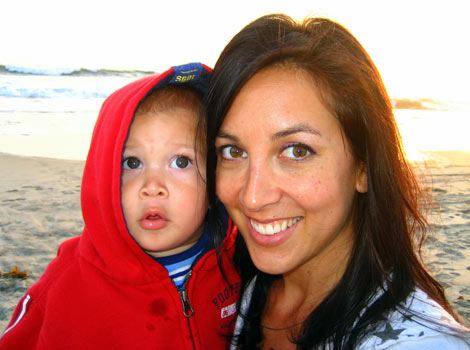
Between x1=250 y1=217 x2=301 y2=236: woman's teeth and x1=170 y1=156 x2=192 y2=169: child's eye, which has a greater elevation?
x1=170 y1=156 x2=192 y2=169: child's eye

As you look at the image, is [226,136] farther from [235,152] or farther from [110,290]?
[110,290]

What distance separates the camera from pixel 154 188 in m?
2.17

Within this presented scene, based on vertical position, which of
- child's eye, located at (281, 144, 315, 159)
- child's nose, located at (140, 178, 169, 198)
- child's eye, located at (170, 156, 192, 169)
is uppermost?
child's eye, located at (281, 144, 315, 159)

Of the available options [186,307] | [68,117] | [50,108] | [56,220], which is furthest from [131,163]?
[50,108]

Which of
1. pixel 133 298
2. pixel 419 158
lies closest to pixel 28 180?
pixel 133 298

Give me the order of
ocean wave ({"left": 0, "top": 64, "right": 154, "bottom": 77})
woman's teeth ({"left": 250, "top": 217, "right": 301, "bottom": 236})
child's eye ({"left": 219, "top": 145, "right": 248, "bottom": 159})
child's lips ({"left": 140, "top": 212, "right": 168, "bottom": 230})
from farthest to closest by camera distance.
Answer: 1. ocean wave ({"left": 0, "top": 64, "right": 154, "bottom": 77})
2. child's lips ({"left": 140, "top": 212, "right": 168, "bottom": 230})
3. child's eye ({"left": 219, "top": 145, "right": 248, "bottom": 159})
4. woman's teeth ({"left": 250, "top": 217, "right": 301, "bottom": 236})

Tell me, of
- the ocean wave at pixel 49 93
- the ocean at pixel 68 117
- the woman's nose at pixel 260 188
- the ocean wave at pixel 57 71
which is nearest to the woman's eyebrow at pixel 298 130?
the woman's nose at pixel 260 188

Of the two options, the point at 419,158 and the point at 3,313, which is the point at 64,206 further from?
the point at 419,158

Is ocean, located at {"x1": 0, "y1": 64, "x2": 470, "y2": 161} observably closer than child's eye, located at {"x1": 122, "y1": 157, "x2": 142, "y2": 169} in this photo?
No

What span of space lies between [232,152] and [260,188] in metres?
0.31

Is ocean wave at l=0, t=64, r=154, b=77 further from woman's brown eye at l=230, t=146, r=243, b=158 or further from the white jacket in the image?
the white jacket

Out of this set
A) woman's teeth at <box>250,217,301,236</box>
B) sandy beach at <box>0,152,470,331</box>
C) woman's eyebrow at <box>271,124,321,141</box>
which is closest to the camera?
woman's eyebrow at <box>271,124,321,141</box>

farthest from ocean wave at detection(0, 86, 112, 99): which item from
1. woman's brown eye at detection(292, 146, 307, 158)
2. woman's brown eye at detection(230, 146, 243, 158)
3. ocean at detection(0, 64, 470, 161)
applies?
woman's brown eye at detection(292, 146, 307, 158)

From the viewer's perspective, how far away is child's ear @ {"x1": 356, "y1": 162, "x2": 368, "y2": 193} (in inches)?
73.7
